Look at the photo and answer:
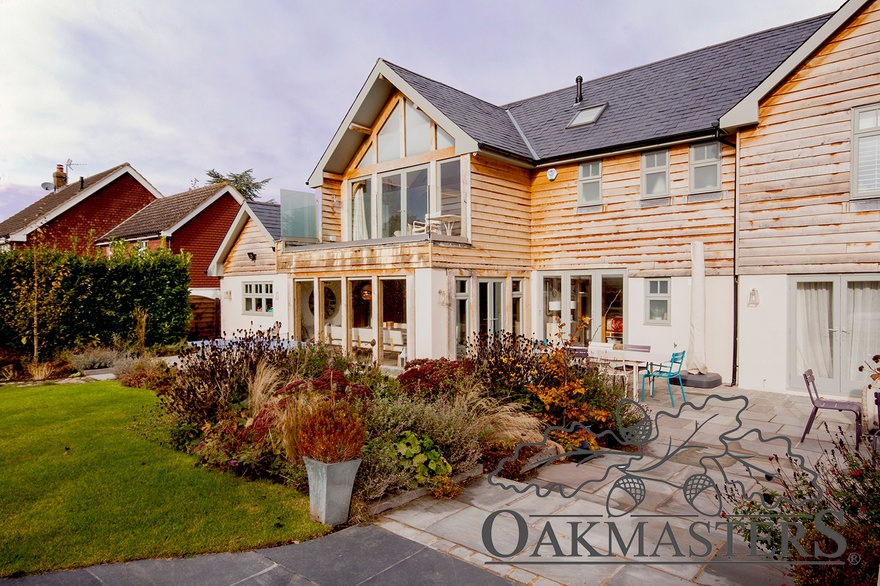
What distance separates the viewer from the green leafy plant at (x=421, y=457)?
5.50 meters

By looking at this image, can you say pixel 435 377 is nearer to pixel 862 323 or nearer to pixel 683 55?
pixel 862 323

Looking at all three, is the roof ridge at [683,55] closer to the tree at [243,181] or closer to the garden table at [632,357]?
the garden table at [632,357]

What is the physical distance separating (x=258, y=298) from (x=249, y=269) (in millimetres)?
1202

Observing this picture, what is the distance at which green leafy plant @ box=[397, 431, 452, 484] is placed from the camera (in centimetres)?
550

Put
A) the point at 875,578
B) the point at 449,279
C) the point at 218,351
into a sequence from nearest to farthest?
the point at 875,578 < the point at 218,351 < the point at 449,279

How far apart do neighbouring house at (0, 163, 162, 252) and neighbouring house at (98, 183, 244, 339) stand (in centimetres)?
128

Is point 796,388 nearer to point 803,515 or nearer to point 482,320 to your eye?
point 482,320

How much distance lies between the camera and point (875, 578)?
276 centimetres

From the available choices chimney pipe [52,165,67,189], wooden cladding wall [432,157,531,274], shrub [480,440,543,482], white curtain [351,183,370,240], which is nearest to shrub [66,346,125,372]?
white curtain [351,183,370,240]

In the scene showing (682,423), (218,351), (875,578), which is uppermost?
(218,351)

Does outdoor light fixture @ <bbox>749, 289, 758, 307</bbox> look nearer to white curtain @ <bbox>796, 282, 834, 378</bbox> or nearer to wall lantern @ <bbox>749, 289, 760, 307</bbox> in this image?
wall lantern @ <bbox>749, 289, 760, 307</bbox>

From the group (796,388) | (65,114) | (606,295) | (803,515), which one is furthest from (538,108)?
(803,515)

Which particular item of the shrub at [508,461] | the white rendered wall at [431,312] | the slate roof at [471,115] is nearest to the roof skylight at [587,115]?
the slate roof at [471,115]

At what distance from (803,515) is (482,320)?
10.5m
